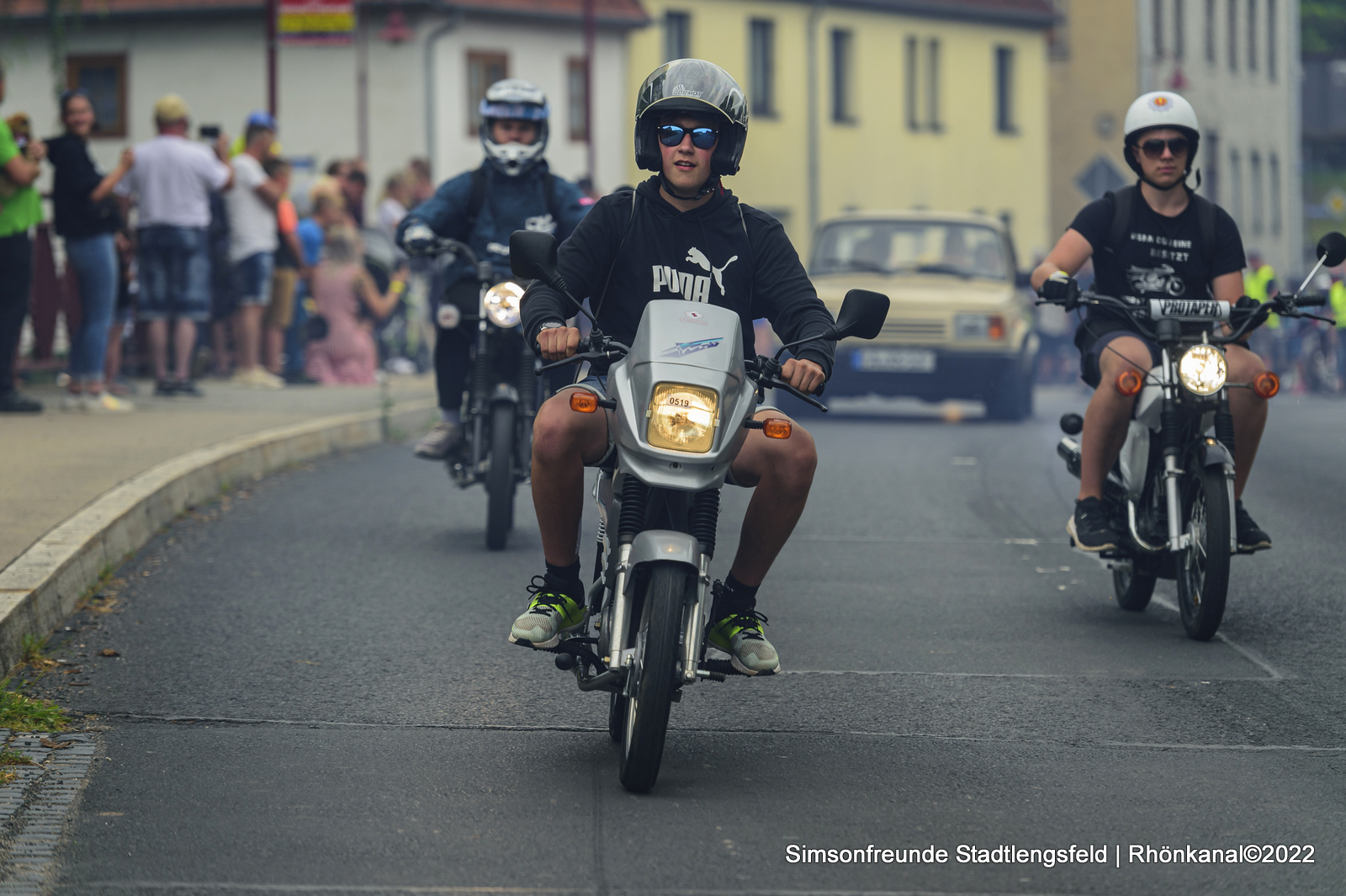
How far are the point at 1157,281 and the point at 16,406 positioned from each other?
8284 millimetres

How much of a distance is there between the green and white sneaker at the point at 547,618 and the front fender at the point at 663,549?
0.45 meters

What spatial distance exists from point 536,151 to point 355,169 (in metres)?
11.4

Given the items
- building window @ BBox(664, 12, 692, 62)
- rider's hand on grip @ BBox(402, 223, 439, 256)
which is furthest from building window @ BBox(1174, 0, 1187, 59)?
rider's hand on grip @ BBox(402, 223, 439, 256)

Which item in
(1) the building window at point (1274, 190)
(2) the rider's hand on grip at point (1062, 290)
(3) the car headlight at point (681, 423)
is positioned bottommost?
(3) the car headlight at point (681, 423)

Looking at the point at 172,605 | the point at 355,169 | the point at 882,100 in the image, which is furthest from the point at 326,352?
the point at 882,100

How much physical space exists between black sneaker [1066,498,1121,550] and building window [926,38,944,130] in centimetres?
4305

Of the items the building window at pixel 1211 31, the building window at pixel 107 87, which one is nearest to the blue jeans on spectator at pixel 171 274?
the building window at pixel 107 87

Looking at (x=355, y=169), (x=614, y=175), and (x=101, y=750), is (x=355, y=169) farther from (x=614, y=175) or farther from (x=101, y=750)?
(x=614, y=175)

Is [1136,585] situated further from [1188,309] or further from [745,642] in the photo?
[745,642]

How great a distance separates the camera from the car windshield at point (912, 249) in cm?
1941

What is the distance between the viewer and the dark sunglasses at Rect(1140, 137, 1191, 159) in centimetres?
766

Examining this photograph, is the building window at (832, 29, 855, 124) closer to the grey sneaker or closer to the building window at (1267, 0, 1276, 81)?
the building window at (1267, 0, 1276, 81)

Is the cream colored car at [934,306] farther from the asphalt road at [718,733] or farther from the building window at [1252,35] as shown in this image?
the building window at [1252,35]

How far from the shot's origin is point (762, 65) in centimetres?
4638
